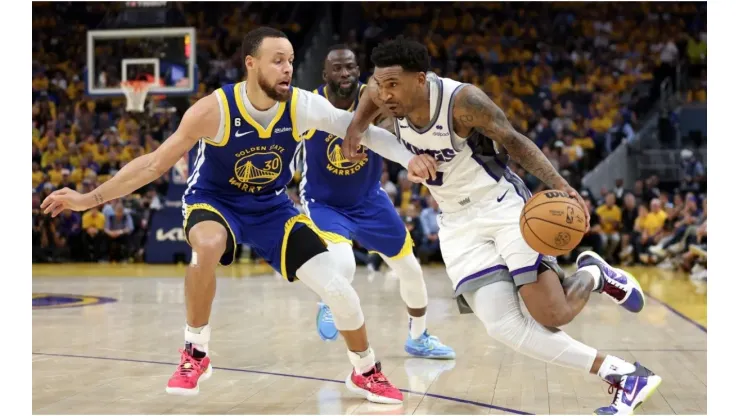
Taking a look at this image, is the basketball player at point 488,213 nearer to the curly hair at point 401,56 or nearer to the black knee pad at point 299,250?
the curly hair at point 401,56

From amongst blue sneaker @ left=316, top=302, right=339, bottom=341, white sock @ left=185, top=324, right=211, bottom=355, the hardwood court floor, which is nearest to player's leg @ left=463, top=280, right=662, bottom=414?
the hardwood court floor

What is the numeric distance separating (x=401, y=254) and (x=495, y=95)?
14.3 metres

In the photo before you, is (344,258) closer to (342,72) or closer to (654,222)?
(342,72)

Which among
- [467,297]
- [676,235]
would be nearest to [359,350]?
[467,297]

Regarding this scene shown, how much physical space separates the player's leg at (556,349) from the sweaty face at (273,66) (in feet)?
5.06

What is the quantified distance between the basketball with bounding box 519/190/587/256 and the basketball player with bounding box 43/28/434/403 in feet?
2.63

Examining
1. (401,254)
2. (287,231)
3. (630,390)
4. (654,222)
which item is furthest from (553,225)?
(654,222)

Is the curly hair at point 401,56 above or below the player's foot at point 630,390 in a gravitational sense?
above

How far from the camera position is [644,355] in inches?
257

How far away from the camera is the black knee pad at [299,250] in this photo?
4.93 meters

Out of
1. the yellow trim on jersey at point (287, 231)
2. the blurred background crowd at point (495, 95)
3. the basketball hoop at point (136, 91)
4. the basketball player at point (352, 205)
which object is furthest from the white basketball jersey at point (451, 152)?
the basketball hoop at point (136, 91)

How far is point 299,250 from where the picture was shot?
4.95 m

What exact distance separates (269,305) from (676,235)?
794 centimetres

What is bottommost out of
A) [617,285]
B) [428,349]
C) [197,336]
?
[428,349]
